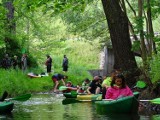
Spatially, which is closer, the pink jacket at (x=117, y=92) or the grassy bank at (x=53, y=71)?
the pink jacket at (x=117, y=92)

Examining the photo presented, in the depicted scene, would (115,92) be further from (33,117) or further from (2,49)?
(2,49)

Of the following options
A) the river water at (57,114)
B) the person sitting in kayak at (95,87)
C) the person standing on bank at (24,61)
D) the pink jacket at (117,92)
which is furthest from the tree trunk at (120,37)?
the person standing on bank at (24,61)

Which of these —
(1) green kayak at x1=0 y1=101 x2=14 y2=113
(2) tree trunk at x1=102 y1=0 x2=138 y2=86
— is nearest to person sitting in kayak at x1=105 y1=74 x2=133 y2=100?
(1) green kayak at x1=0 y1=101 x2=14 y2=113

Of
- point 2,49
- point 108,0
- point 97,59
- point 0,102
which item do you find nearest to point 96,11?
point 2,49

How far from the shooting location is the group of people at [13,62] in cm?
2555

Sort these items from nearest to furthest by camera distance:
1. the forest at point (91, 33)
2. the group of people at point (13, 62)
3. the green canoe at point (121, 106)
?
1. the green canoe at point (121, 106)
2. the forest at point (91, 33)
3. the group of people at point (13, 62)

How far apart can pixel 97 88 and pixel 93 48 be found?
82.3 ft

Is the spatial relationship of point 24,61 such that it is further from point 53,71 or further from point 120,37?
point 120,37

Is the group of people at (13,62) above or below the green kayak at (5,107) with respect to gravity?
above

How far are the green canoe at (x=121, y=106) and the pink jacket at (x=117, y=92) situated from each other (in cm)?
26

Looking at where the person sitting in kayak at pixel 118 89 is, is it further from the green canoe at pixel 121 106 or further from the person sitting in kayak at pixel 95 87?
the person sitting in kayak at pixel 95 87

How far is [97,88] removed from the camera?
60.3 ft

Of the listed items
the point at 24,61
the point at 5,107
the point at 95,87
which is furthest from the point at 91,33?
the point at 5,107

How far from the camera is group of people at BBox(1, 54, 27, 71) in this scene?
83.8 ft
